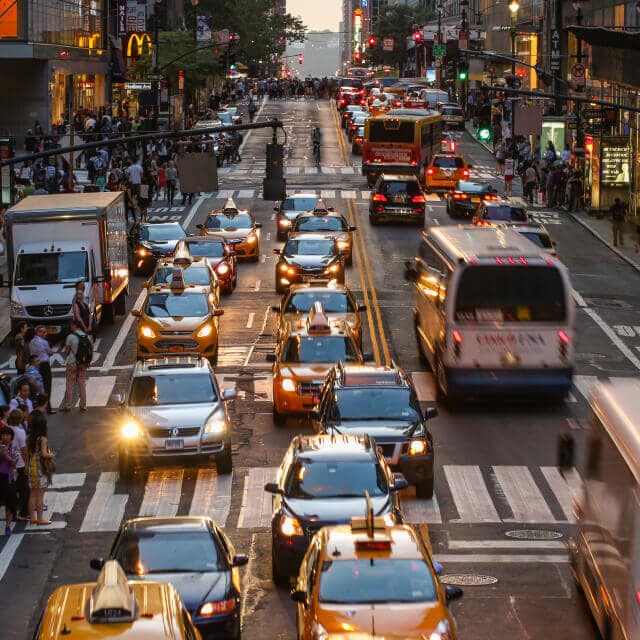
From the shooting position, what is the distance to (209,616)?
14.3 m

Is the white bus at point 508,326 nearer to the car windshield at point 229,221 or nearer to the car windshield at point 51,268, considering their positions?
the car windshield at point 51,268

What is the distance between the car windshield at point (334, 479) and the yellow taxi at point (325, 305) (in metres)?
12.6

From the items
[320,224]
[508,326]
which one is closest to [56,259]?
[320,224]

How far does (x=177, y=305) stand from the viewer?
32.2m

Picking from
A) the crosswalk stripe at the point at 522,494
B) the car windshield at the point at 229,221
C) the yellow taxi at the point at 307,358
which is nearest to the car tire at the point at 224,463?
the yellow taxi at the point at 307,358

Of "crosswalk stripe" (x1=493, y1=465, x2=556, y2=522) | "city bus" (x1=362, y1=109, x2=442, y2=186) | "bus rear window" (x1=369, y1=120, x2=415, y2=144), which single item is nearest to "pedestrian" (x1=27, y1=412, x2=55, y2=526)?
"crosswalk stripe" (x1=493, y1=465, x2=556, y2=522)

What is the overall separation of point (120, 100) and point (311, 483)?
79.3 meters

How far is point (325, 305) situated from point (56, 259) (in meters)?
7.33

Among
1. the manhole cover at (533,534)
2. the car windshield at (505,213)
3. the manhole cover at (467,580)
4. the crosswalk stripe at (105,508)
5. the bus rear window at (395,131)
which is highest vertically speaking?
the bus rear window at (395,131)

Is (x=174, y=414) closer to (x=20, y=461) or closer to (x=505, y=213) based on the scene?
(x=20, y=461)

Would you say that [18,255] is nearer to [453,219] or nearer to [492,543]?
[492,543]

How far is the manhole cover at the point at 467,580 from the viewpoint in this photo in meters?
17.5

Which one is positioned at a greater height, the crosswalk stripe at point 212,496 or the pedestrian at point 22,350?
the pedestrian at point 22,350

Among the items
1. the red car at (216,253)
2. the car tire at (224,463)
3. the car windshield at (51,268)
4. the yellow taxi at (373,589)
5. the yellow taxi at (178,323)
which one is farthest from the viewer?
the red car at (216,253)
